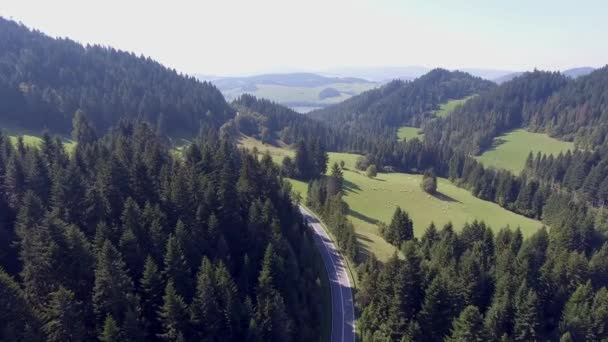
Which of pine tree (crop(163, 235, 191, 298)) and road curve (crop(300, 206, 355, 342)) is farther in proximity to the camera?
road curve (crop(300, 206, 355, 342))

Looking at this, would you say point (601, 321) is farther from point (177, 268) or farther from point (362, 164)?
point (362, 164)

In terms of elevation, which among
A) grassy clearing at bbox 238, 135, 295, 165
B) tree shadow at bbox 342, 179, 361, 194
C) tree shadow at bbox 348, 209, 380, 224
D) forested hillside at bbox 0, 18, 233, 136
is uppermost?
forested hillside at bbox 0, 18, 233, 136

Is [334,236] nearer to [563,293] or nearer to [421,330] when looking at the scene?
[421,330]

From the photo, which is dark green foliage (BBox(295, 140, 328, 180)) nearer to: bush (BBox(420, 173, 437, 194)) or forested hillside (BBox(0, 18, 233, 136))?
bush (BBox(420, 173, 437, 194))

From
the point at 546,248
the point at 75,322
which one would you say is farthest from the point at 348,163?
the point at 75,322

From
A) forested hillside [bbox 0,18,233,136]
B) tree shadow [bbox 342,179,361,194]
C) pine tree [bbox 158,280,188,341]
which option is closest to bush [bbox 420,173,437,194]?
tree shadow [bbox 342,179,361,194]

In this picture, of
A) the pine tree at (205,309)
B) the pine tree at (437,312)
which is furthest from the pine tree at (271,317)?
the pine tree at (437,312)
